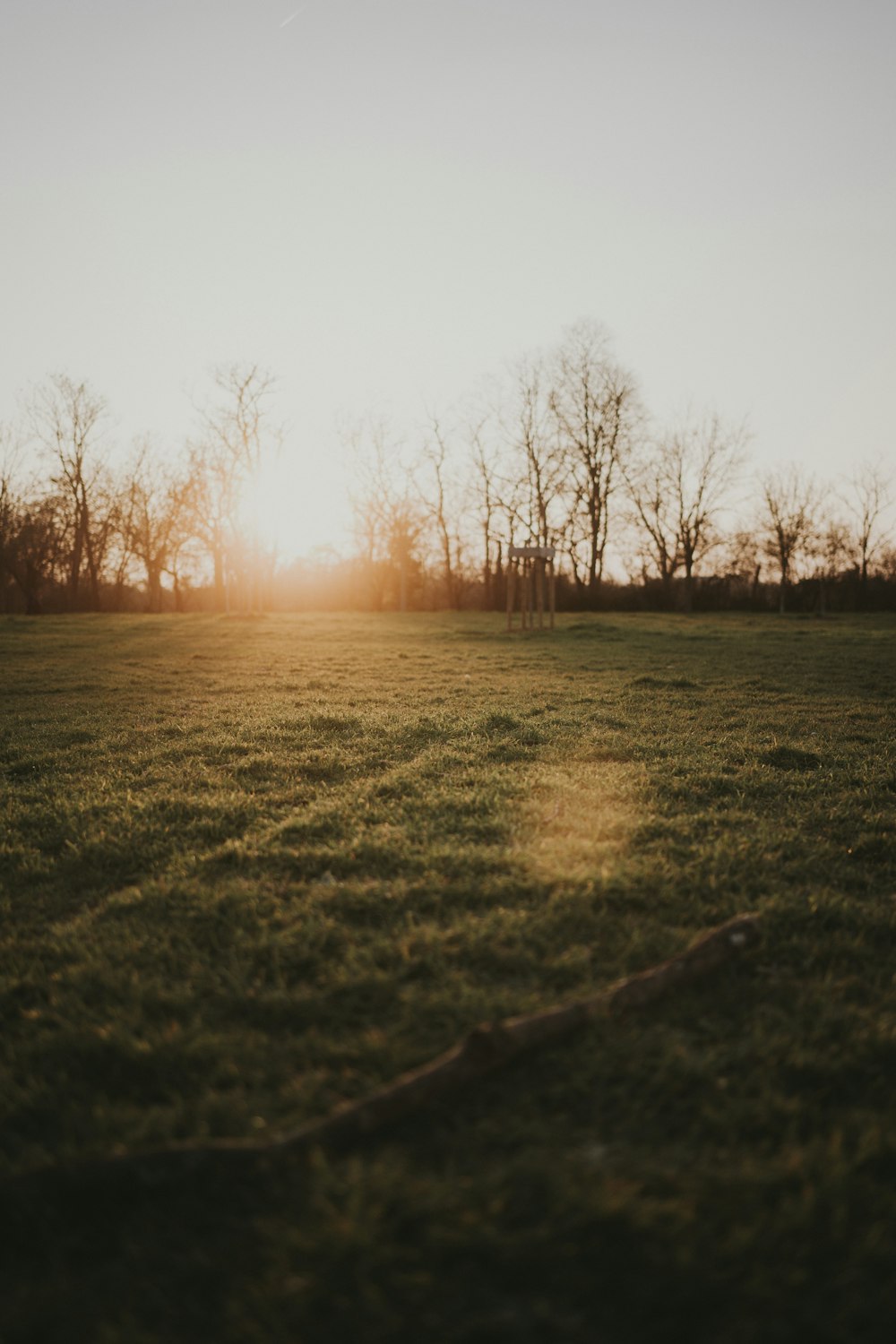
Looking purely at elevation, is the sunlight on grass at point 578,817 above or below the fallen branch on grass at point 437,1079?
above

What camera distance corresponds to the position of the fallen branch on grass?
191cm

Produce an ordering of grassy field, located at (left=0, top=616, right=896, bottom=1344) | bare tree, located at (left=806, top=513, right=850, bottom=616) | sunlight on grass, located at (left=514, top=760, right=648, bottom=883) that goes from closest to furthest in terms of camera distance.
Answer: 1. grassy field, located at (left=0, top=616, right=896, bottom=1344)
2. sunlight on grass, located at (left=514, top=760, right=648, bottom=883)
3. bare tree, located at (left=806, top=513, right=850, bottom=616)

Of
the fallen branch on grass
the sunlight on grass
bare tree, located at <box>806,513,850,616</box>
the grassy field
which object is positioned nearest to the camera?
the grassy field

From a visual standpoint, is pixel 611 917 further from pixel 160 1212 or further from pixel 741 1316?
pixel 160 1212

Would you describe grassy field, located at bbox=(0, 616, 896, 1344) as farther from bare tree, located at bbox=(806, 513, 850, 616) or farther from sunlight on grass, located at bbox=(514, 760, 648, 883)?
bare tree, located at bbox=(806, 513, 850, 616)

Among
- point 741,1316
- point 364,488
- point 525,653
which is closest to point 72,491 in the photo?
point 364,488

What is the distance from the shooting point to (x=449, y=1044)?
2436 millimetres

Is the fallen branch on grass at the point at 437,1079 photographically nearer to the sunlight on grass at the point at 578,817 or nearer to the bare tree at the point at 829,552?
the sunlight on grass at the point at 578,817

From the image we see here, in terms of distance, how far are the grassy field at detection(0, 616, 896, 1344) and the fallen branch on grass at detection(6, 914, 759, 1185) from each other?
0.06 m

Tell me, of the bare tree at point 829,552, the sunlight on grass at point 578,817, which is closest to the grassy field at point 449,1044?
the sunlight on grass at point 578,817

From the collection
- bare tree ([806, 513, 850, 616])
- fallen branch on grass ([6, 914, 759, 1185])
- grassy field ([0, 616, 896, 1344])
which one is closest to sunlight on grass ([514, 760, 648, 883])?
grassy field ([0, 616, 896, 1344])

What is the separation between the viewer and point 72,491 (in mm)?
44281

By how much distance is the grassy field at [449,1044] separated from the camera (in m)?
1.63

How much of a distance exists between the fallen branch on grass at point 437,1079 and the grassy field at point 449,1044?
0.19 feet
